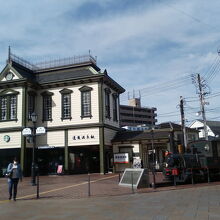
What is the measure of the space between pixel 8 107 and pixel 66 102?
595cm

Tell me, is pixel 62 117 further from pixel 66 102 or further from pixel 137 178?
pixel 137 178

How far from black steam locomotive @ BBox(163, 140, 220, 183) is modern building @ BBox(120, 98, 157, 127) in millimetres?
93173

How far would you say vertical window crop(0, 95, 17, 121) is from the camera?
29484mm

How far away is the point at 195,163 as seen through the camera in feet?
61.0

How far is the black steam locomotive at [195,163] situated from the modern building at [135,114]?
93.2m

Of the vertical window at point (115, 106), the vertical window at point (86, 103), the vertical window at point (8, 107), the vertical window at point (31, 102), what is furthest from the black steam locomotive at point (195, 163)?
the vertical window at point (8, 107)

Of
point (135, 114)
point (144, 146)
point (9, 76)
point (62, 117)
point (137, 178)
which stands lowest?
point (137, 178)

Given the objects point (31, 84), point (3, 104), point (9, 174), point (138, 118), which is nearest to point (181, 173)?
point (9, 174)

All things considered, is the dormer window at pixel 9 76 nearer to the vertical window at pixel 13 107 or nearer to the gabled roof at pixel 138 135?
the vertical window at pixel 13 107

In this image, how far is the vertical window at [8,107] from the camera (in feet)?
96.7

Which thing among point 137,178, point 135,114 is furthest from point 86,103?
point 135,114

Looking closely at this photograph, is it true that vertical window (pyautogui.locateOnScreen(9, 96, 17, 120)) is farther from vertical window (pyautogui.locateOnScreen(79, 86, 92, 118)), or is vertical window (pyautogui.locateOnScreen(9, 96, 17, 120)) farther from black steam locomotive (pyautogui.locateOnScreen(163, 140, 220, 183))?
black steam locomotive (pyautogui.locateOnScreen(163, 140, 220, 183))

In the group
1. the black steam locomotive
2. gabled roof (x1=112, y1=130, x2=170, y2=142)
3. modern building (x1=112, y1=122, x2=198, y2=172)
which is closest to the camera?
the black steam locomotive

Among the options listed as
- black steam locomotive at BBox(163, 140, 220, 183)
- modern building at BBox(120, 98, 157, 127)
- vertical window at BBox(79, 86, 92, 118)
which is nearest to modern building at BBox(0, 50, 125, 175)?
vertical window at BBox(79, 86, 92, 118)
